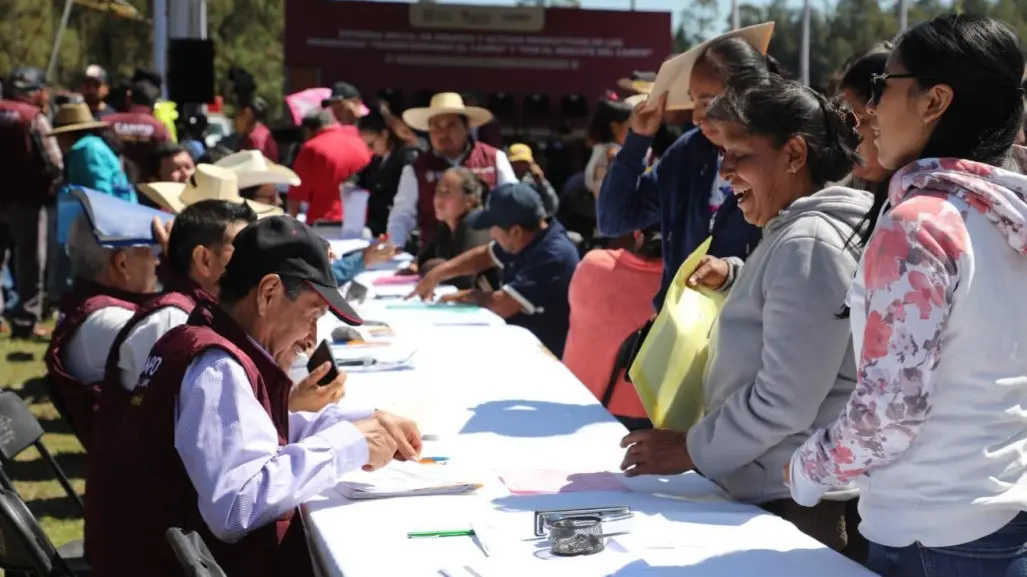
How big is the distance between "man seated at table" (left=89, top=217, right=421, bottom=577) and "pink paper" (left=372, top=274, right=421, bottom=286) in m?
3.35

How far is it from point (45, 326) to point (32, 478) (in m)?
3.78

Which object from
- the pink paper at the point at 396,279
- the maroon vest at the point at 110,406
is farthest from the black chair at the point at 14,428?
the pink paper at the point at 396,279

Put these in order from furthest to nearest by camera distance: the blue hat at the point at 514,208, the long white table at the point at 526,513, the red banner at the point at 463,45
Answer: the red banner at the point at 463,45, the blue hat at the point at 514,208, the long white table at the point at 526,513

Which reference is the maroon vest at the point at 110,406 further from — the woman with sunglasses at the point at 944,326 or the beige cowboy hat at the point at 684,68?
the beige cowboy hat at the point at 684,68

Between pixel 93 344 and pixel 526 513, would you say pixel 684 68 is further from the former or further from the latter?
pixel 93 344

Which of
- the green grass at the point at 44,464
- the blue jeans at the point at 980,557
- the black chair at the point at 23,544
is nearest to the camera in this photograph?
the blue jeans at the point at 980,557

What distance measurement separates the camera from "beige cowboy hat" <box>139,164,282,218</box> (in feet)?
16.3

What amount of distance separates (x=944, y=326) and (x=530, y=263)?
3.17 m

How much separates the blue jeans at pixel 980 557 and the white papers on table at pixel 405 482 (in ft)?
2.89

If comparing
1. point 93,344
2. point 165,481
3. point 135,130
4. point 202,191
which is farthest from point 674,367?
point 135,130

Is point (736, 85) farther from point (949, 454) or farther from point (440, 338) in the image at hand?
point (440, 338)

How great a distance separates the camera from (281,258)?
2.22 m

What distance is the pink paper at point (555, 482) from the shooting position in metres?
2.33

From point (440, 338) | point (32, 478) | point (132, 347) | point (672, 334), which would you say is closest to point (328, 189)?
point (32, 478)
